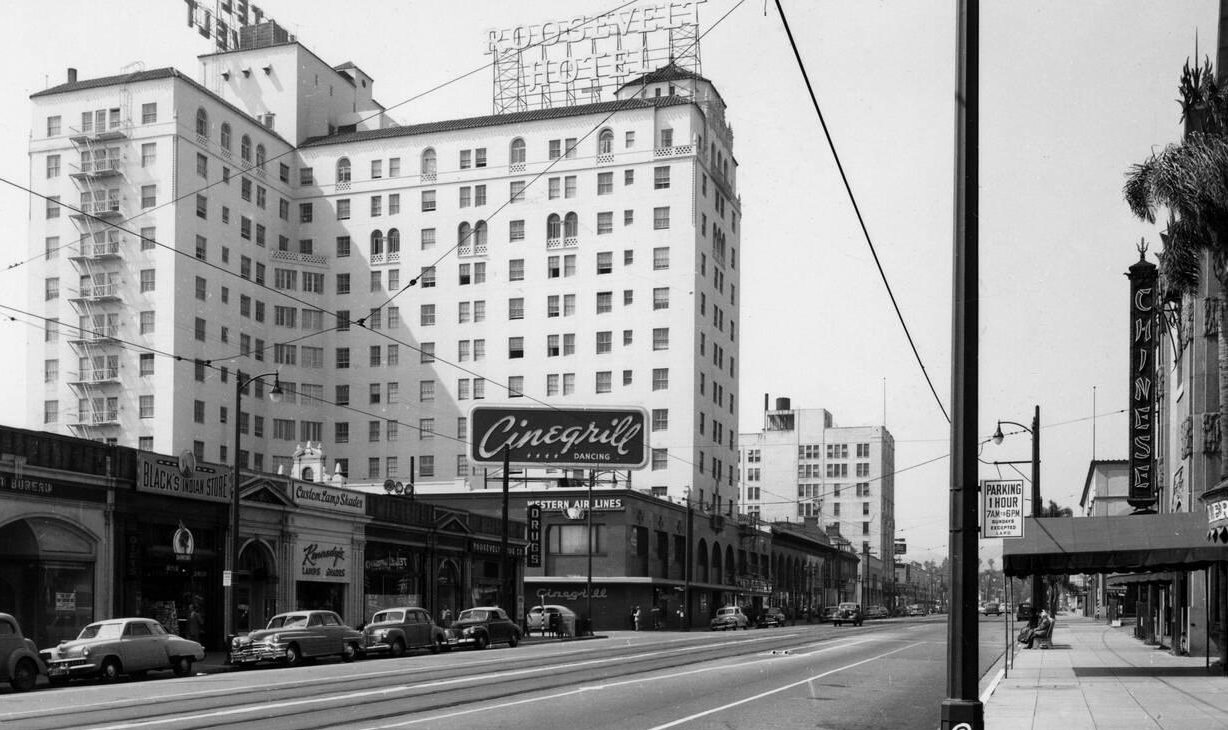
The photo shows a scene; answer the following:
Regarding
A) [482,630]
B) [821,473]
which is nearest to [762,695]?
[482,630]

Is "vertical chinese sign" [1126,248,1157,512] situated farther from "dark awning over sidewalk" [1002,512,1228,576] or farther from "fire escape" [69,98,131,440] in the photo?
"fire escape" [69,98,131,440]

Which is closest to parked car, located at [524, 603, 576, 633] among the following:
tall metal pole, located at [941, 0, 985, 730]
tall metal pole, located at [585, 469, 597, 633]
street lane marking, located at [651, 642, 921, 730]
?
tall metal pole, located at [585, 469, 597, 633]

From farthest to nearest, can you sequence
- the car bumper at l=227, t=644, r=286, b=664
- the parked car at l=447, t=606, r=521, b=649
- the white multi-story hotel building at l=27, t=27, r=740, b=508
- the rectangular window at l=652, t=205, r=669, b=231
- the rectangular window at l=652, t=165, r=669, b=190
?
1. the rectangular window at l=652, t=165, r=669, b=190
2. the rectangular window at l=652, t=205, r=669, b=231
3. the white multi-story hotel building at l=27, t=27, r=740, b=508
4. the parked car at l=447, t=606, r=521, b=649
5. the car bumper at l=227, t=644, r=286, b=664

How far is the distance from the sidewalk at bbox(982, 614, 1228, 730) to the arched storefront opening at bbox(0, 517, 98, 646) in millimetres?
25429

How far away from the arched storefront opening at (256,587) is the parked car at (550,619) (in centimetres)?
1454

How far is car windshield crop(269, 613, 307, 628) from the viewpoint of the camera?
3694 cm

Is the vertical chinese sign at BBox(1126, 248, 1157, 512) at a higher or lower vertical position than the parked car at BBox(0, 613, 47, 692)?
higher

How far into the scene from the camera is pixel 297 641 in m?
36.3

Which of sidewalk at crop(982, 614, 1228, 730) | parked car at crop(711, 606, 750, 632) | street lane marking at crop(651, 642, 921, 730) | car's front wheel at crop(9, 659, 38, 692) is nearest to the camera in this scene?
street lane marking at crop(651, 642, 921, 730)

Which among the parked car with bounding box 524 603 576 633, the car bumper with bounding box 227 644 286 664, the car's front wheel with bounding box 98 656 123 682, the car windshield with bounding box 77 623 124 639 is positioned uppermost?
the car windshield with bounding box 77 623 124 639

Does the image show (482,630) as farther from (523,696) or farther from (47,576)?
(523,696)

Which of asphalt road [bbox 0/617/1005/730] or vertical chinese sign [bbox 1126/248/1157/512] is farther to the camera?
vertical chinese sign [bbox 1126/248/1157/512]

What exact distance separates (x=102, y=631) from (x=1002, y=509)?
795 inches

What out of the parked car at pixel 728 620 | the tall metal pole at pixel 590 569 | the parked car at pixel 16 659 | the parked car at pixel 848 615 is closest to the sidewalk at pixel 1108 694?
the parked car at pixel 16 659
